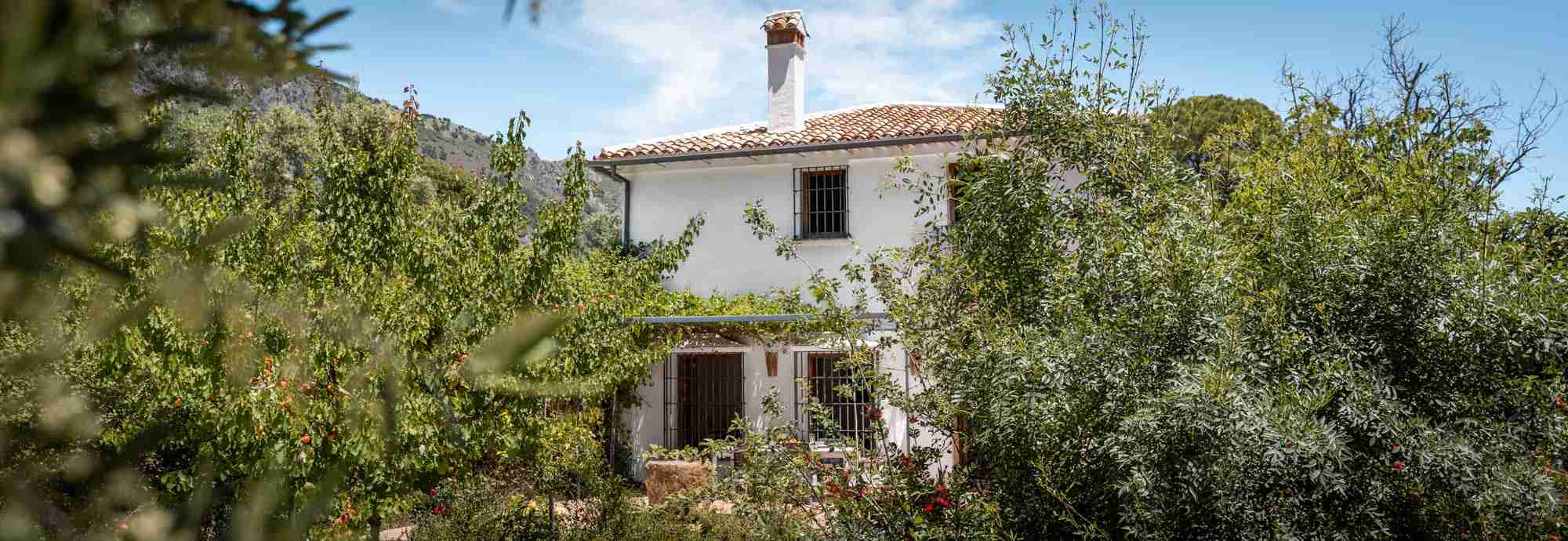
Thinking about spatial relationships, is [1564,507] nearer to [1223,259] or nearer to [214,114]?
[1223,259]

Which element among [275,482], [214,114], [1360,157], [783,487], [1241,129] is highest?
[214,114]

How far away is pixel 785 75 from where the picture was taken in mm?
15602

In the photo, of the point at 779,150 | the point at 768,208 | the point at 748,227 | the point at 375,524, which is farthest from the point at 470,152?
the point at 375,524

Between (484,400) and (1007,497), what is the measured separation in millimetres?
2992

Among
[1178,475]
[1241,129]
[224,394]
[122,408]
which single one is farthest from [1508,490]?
[122,408]

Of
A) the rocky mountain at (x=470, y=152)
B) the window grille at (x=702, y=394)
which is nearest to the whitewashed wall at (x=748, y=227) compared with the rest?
the window grille at (x=702, y=394)

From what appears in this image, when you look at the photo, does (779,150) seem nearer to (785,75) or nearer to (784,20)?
(785,75)

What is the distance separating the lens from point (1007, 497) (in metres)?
5.08

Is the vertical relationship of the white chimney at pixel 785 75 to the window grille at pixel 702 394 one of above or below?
above

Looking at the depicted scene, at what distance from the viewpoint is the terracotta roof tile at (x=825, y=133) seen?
14.7m

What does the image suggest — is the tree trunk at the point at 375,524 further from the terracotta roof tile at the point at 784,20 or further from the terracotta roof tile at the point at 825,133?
the terracotta roof tile at the point at 784,20

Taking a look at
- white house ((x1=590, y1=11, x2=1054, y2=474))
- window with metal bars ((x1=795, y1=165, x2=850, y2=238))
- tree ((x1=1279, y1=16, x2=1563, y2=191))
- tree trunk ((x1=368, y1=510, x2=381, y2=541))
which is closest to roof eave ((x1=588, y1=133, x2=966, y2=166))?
white house ((x1=590, y1=11, x2=1054, y2=474))

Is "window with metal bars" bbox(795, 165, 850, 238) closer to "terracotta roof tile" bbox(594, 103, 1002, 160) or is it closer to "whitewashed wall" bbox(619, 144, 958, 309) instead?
"whitewashed wall" bbox(619, 144, 958, 309)

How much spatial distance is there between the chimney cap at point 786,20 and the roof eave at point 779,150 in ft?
6.55
